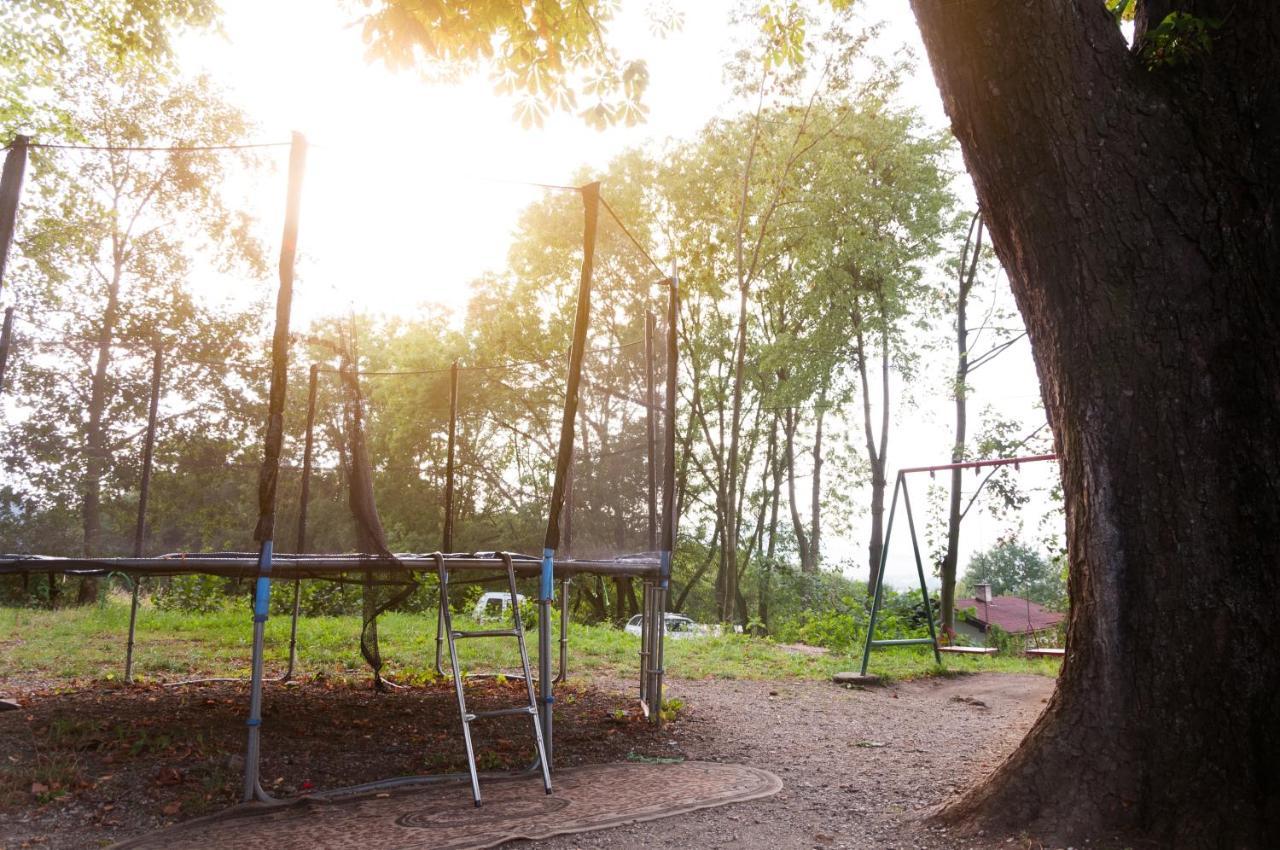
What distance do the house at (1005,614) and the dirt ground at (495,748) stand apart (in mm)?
6123

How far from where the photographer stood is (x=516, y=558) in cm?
500

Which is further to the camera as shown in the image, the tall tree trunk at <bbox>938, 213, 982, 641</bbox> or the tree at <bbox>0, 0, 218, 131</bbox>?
the tall tree trunk at <bbox>938, 213, 982, 641</bbox>

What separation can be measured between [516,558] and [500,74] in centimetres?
376

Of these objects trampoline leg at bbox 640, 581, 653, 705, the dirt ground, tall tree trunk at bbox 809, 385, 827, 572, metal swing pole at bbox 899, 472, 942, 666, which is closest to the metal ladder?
the dirt ground

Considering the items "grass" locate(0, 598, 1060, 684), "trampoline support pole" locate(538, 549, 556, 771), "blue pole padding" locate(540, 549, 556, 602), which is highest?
"blue pole padding" locate(540, 549, 556, 602)

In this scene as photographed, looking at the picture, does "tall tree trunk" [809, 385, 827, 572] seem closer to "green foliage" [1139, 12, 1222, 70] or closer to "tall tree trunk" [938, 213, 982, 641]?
"tall tree trunk" [938, 213, 982, 641]

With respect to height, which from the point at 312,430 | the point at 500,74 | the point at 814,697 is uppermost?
the point at 500,74

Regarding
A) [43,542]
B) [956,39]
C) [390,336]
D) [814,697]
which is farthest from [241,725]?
[390,336]

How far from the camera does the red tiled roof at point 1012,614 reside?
44.9ft

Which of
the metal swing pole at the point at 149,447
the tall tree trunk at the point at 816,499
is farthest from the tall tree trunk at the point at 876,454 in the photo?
the metal swing pole at the point at 149,447

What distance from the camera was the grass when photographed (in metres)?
7.57

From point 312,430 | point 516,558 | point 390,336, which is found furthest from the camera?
point 390,336

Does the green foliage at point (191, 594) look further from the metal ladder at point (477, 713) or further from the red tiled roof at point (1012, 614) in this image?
the red tiled roof at point (1012, 614)

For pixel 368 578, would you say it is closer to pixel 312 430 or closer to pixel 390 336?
pixel 312 430
